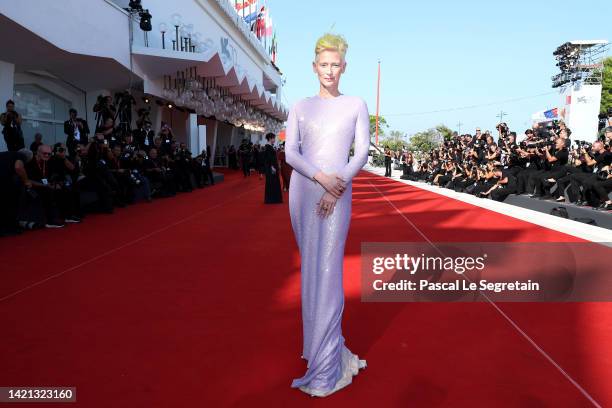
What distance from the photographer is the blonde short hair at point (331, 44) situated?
2342mm

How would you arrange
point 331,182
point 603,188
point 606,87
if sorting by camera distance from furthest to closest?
point 606,87
point 603,188
point 331,182

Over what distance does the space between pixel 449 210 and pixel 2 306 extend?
8.66 metres

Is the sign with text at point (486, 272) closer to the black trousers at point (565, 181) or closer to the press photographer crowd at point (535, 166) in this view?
the press photographer crowd at point (535, 166)

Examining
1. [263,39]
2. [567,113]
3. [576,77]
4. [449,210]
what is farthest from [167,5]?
[576,77]

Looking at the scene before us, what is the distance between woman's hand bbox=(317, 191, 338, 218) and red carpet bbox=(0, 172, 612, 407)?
0.91m

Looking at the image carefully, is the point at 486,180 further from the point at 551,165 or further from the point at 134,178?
the point at 134,178

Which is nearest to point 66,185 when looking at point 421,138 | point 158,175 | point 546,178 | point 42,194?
point 42,194

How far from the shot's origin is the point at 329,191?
225cm

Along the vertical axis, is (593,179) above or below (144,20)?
below

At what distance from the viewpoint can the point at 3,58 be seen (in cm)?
1071

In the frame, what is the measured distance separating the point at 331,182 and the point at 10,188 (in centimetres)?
643

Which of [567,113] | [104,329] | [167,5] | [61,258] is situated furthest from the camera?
[567,113]

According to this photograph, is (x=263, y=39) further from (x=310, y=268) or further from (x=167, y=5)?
(x=310, y=268)

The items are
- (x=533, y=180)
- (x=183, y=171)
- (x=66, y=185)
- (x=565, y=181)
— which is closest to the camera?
(x=66, y=185)
